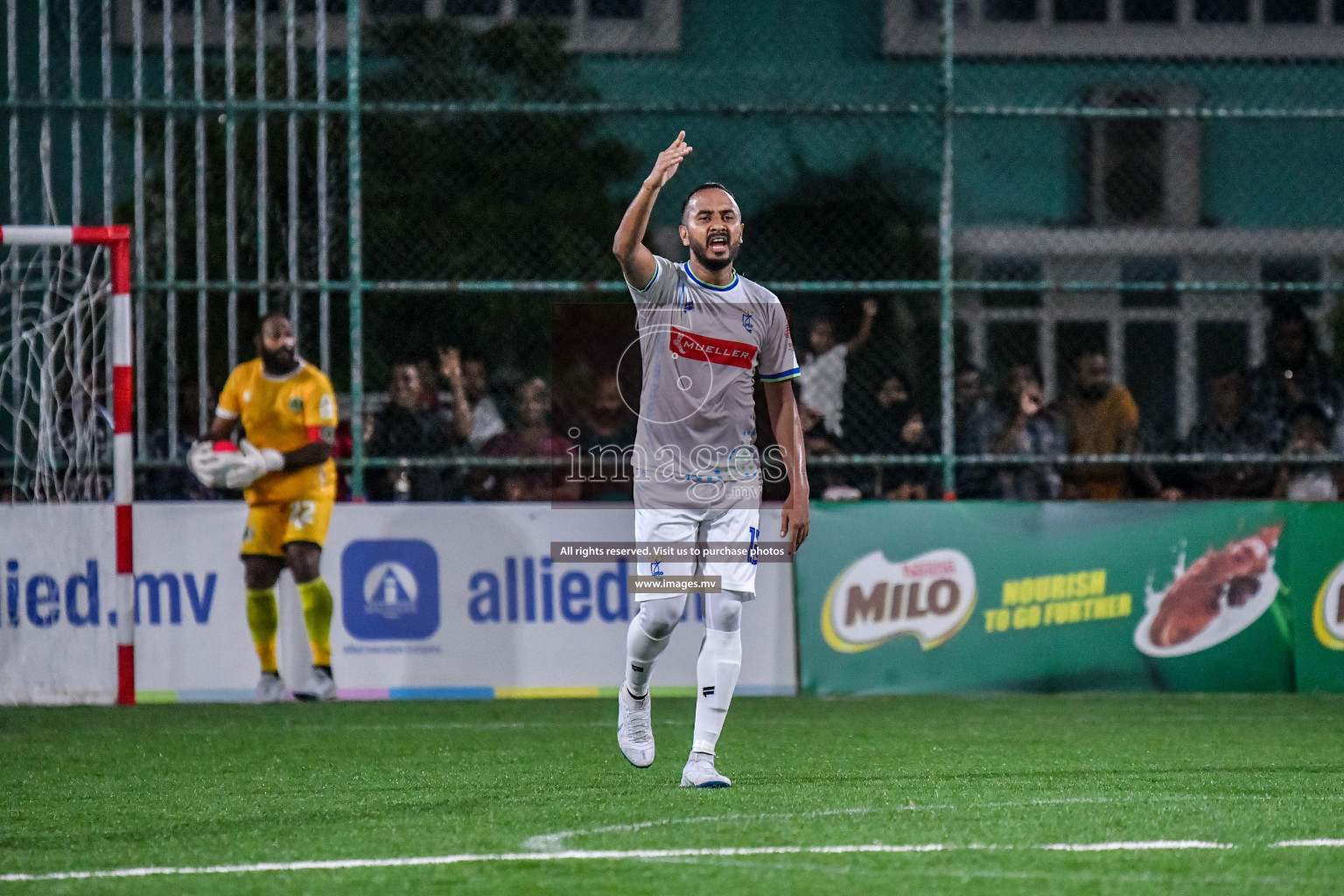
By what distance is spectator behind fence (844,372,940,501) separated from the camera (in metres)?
11.9

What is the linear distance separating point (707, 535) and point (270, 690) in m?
4.97

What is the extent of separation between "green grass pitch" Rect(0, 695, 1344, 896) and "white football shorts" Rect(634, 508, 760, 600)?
754 millimetres

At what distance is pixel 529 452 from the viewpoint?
37.9ft

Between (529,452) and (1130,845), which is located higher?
(529,452)

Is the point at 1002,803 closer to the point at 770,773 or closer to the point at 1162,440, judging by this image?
the point at 770,773

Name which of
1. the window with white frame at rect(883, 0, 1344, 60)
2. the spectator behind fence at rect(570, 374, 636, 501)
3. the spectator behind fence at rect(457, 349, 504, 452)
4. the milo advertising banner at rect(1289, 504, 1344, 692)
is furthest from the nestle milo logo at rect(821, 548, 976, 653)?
the window with white frame at rect(883, 0, 1344, 60)

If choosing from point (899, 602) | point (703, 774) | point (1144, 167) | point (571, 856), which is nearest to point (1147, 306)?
point (1144, 167)

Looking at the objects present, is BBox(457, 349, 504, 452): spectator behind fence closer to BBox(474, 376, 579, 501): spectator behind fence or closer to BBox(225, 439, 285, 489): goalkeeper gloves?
BBox(474, 376, 579, 501): spectator behind fence

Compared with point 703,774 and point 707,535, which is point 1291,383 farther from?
point 703,774

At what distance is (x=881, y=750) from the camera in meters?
8.26

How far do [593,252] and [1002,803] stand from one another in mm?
7409

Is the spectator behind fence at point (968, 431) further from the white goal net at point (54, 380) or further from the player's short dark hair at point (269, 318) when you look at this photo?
the white goal net at point (54, 380)

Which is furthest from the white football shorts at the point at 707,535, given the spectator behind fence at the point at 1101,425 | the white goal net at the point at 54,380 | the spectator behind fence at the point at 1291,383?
the spectator behind fence at the point at 1291,383

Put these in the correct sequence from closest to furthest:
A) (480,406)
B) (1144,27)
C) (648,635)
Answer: (648,635) → (480,406) → (1144,27)
